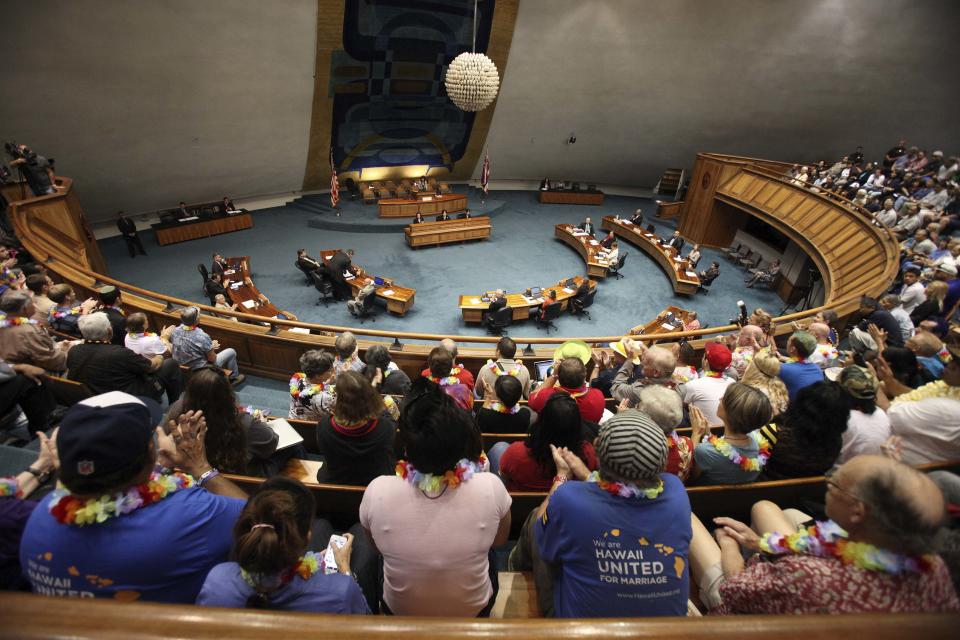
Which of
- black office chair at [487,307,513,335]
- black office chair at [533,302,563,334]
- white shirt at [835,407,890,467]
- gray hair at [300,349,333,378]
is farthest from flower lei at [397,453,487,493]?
black office chair at [533,302,563,334]

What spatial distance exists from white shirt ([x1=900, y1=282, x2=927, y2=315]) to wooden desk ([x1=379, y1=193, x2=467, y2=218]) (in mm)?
11799

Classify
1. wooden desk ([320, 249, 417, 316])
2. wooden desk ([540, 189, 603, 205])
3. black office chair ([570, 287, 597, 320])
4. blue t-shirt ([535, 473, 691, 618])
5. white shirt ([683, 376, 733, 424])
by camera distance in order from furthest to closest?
wooden desk ([540, 189, 603, 205]) < black office chair ([570, 287, 597, 320]) < wooden desk ([320, 249, 417, 316]) < white shirt ([683, 376, 733, 424]) < blue t-shirt ([535, 473, 691, 618])

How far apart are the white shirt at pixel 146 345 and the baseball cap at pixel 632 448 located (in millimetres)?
4455

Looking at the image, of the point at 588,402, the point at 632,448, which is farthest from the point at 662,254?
the point at 632,448

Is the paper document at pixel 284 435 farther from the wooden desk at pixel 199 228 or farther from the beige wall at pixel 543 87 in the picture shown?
the wooden desk at pixel 199 228

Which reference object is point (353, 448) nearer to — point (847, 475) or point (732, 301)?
point (847, 475)

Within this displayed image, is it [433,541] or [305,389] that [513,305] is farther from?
[433,541]

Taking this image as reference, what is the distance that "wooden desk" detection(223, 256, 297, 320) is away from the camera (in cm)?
800

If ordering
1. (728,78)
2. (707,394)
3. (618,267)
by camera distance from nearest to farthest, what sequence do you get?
(707,394) < (618,267) < (728,78)

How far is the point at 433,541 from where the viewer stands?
5.35 feet

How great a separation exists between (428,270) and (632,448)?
1004 centimetres

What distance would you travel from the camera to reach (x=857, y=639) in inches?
26.4

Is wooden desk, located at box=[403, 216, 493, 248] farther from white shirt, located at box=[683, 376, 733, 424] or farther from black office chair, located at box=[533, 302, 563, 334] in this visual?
white shirt, located at box=[683, 376, 733, 424]

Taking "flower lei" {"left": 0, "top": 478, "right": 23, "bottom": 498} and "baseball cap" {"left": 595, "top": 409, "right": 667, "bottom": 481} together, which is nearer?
"baseball cap" {"left": 595, "top": 409, "right": 667, "bottom": 481}
